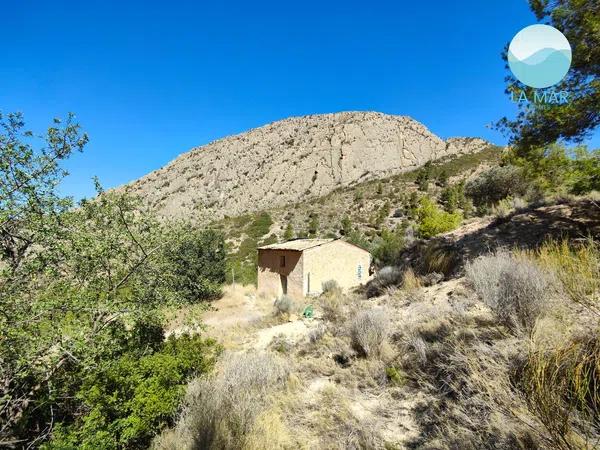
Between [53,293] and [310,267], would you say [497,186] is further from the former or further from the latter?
[53,293]

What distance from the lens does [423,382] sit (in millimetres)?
4020

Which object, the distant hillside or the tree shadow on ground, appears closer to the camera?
the tree shadow on ground

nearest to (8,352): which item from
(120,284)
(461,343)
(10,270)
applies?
(10,270)

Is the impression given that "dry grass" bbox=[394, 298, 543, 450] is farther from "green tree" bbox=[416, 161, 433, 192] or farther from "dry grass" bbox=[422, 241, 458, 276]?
"green tree" bbox=[416, 161, 433, 192]

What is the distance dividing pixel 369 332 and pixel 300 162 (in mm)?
59233

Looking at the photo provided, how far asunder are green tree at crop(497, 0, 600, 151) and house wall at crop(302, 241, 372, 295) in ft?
47.1

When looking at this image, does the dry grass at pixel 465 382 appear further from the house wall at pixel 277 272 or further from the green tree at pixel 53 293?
the house wall at pixel 277 272

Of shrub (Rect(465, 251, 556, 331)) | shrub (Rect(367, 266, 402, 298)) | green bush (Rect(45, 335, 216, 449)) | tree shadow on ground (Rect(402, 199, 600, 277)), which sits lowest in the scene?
green bush (Rect(45, 335, 216, 449))

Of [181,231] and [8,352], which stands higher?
[181,231]

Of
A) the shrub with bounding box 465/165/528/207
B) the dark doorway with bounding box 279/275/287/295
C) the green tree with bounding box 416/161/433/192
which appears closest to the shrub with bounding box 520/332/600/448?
the dark doorway with bounding box 279/275/287/295

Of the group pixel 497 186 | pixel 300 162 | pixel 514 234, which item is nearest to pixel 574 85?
pixel 514 234

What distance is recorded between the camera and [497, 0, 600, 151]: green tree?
238 inches

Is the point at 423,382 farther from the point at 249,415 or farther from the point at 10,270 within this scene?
the point at 10,270

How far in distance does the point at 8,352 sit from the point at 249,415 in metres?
3.05
